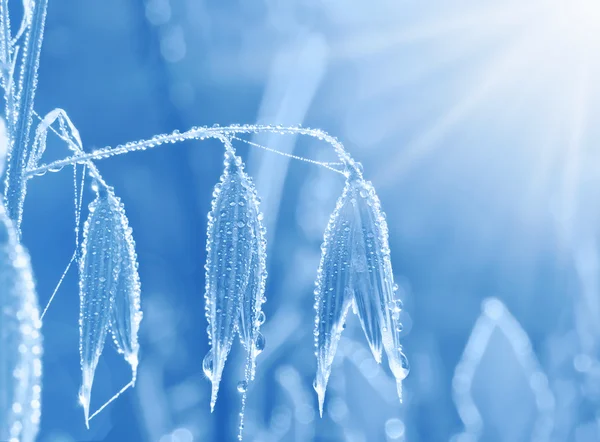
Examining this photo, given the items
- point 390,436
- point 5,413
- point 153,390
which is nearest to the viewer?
point 5,413

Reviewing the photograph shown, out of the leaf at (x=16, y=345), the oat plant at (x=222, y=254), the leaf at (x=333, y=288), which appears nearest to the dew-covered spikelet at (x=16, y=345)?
the leaf at (x=16, y=345)

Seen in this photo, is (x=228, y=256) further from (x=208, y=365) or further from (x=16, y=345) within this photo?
(x=16, y=345)

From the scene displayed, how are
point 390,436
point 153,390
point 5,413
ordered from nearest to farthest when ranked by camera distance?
point 5,413
point 390,436
point 153,390

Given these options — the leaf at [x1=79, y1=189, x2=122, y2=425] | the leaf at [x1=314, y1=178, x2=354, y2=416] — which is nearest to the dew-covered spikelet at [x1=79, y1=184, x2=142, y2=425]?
the leaf at [x1=79, y1=189, x2=122, y2=425]

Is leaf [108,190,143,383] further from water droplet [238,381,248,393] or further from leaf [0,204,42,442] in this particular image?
leaf [0,204,42,442]

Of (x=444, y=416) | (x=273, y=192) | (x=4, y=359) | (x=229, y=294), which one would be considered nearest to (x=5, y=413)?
(x=4, y=359)

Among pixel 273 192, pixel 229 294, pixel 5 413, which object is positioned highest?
pixel 273 192

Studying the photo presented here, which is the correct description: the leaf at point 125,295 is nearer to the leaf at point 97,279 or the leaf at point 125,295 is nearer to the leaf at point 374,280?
the leaf at point 97,279

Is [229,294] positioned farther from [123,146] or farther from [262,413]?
[262,413]
